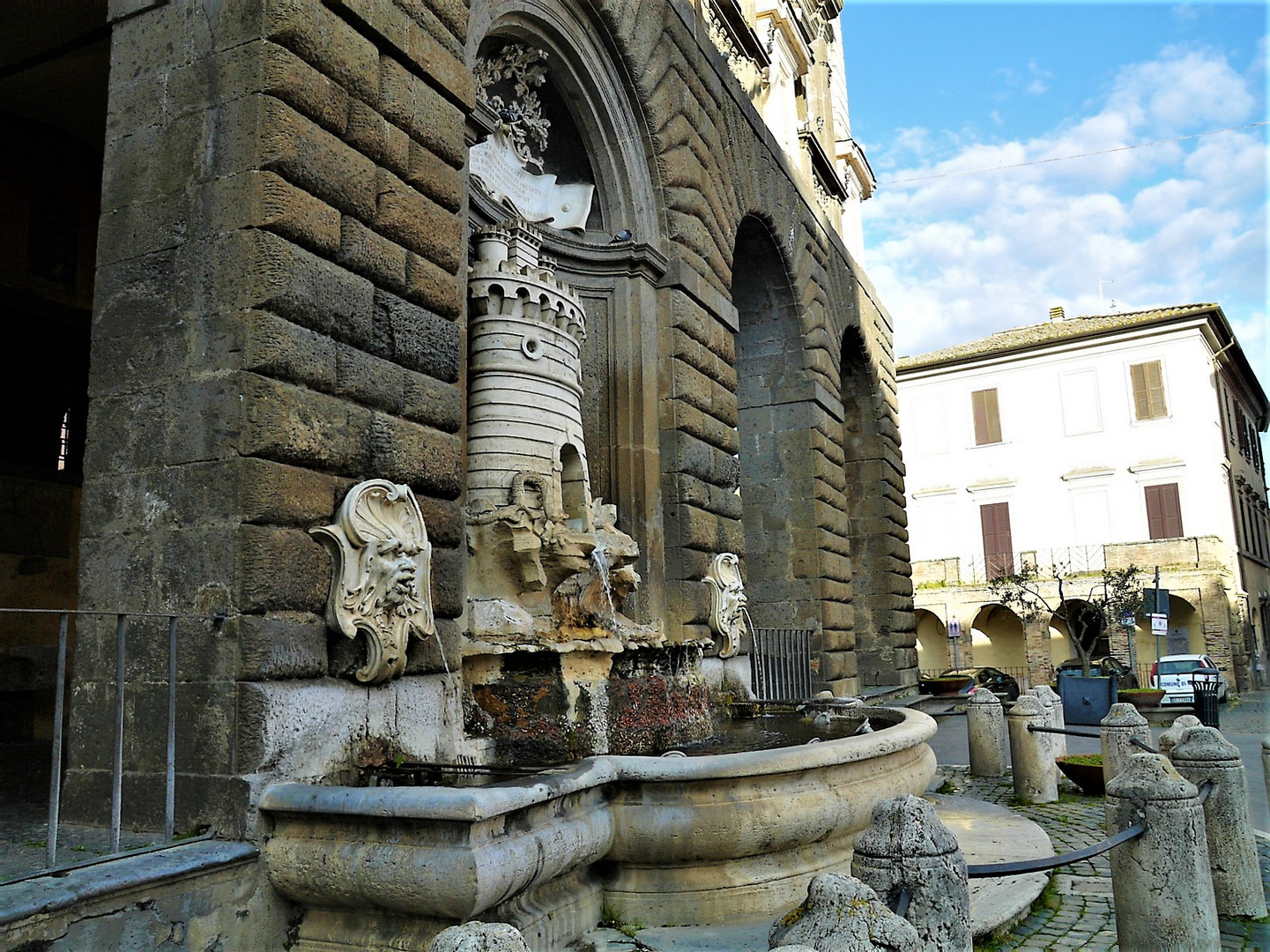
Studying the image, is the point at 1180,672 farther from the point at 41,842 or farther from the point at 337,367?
the point at 41,842

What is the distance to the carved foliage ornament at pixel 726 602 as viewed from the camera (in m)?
8.76

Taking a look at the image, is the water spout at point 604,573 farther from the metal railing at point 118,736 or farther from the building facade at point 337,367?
the metal railing at point 118,736

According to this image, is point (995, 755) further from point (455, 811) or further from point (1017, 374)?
point (1017, 374)

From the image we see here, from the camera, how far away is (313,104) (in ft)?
14.5

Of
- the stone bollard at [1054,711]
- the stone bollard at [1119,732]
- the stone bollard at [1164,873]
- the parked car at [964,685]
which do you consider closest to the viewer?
the stone bollard at [1164,873]

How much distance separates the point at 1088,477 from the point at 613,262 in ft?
88.5

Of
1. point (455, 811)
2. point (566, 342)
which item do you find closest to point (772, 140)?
point (566, 342)

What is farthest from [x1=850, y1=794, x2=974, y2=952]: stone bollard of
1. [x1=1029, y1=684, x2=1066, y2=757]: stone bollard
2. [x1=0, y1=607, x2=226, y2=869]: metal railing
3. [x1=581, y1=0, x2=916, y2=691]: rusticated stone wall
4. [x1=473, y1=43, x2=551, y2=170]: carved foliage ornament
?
[x1=1029, y1=684, x2=1066, y2=757]: stone bollard

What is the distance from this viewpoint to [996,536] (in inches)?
1284

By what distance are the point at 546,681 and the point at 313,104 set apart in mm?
3162

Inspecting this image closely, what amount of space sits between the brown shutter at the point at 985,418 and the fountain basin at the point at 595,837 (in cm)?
2987

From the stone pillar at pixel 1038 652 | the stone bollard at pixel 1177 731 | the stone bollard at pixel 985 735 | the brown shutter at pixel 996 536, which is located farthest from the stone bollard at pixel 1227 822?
the brown shutter at pixel 996 536

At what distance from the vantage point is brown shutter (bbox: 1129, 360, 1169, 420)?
3014cm

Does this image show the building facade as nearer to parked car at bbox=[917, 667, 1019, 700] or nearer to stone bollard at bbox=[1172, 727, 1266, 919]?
stone bollard at bbox=[1172, 727, 1266, 919]
